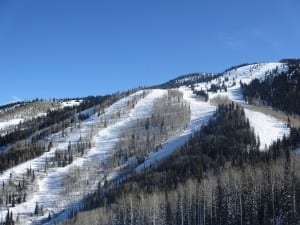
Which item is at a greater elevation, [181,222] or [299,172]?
[299,172]

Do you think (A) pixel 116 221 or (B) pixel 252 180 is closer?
(B) pixel 252 180

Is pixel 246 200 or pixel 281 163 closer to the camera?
pixel 246 200

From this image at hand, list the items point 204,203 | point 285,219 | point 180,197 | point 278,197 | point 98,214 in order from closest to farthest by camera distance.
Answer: point 285,219 < point 278,197 < point 204,203 < point 180,197 < point 98,214

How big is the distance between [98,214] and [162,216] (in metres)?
40.0

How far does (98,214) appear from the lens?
198750 millimetres

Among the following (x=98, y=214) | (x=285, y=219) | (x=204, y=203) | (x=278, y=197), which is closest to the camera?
(x=285, y=219)

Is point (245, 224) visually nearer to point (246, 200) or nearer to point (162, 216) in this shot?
point (246, 200)

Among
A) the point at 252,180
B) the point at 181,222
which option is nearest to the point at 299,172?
the point at 252,180

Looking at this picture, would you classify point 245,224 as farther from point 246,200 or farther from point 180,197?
point 180,197

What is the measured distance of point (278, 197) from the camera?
146 meters

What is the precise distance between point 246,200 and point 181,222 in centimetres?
2290

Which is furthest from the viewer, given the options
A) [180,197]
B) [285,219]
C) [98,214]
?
[98,214]

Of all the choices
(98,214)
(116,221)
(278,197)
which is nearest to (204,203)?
(278,197)

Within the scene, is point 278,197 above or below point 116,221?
above
